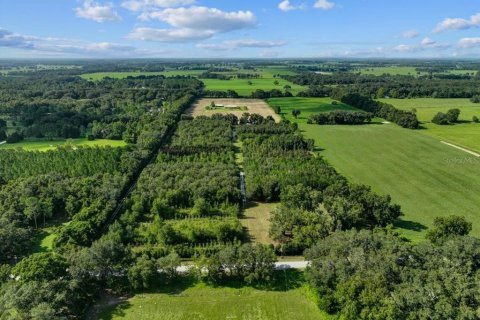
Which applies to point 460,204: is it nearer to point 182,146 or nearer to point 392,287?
point 392,287

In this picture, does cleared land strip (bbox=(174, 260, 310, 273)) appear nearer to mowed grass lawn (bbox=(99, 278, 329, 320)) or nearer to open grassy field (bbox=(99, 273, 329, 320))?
open grassy field (bbox=(99, 273, 329, 320))

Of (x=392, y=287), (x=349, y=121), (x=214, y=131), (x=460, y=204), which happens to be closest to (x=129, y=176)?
(x=214, y=131)

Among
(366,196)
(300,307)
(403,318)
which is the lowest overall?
(300,307)

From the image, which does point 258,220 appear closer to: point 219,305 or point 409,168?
point 219,305

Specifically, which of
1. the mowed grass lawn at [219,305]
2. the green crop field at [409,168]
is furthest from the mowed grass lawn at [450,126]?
the mowed grass lawn at [219,305]

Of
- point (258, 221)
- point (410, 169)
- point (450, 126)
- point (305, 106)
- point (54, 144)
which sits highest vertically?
point (305, 106)

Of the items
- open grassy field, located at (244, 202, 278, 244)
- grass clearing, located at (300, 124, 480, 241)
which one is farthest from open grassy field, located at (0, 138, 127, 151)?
grass clearing, located at (300, 124, 480, 241)

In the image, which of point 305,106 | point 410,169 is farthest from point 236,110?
point 410,169

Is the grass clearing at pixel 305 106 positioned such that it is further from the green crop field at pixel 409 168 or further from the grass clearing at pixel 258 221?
the grass clearing at pixel 258 221
